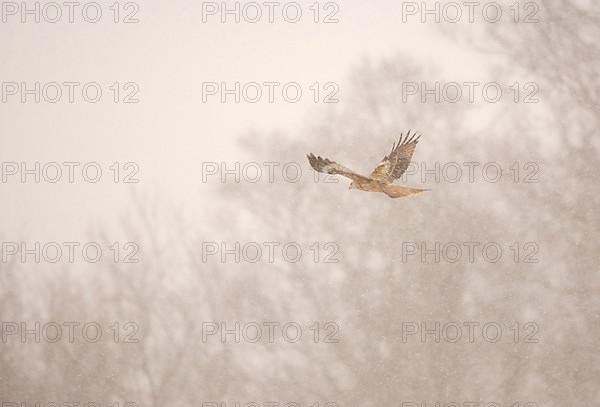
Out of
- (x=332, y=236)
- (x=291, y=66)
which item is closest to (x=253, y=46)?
(x=291, y=66)

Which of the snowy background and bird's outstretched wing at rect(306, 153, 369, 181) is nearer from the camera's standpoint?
bird's outstretched wing at rect(306, 153, 369, 181)

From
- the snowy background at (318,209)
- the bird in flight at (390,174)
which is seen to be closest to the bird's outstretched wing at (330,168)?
the bird in flight at (390,174)

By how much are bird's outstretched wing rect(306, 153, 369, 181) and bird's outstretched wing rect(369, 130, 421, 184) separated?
10 centimetres

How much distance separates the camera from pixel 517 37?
558 cm

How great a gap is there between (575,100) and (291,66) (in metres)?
1.83

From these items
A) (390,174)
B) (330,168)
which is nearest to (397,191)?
(390,174)

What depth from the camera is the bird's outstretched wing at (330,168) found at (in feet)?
17.2

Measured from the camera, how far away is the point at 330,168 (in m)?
5.32

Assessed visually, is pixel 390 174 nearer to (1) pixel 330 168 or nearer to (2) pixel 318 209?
(1) pixel 330 168

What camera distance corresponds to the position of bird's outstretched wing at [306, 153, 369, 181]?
5.25 m

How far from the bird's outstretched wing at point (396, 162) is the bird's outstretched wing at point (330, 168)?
101 millimetres

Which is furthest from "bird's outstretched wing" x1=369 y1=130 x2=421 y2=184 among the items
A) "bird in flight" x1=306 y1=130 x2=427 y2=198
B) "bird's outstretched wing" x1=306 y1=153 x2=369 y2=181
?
"bird's outstretched wing" x1=306 y1=153 x2=369 y2=181

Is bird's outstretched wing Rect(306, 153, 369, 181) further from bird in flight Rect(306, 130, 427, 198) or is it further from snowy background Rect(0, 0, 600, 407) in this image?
snowy background Rect(0, 0, 600, 407)

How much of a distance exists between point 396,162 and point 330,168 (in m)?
0.44
